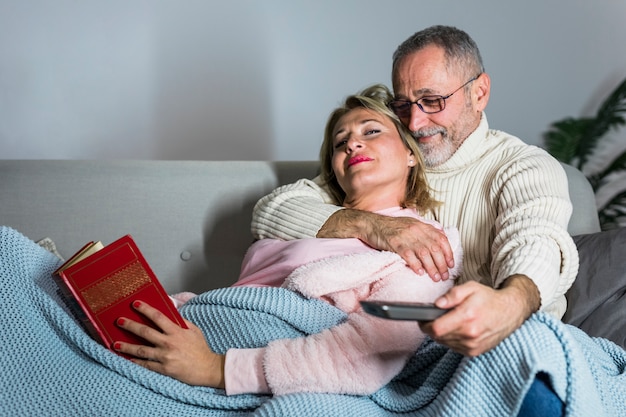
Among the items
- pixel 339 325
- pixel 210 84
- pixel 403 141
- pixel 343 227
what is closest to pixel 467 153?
pixel 403 141

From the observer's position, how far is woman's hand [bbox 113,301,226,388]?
4.32 ft

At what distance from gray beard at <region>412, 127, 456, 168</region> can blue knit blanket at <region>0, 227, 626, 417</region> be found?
638mm

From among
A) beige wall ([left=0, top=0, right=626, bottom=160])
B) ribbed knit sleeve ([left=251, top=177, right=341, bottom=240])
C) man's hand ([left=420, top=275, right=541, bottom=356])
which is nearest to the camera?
man's hand ([left=420, top=275, right=541, bottom=356])

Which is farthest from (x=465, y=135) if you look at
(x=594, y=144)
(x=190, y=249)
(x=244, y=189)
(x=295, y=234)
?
(x=594, y=144)

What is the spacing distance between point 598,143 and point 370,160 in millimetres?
1685

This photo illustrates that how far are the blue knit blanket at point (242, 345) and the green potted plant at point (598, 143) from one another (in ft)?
5.23

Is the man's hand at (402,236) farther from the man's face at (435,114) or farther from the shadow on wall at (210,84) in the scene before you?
the shadow on wall at (210,84)

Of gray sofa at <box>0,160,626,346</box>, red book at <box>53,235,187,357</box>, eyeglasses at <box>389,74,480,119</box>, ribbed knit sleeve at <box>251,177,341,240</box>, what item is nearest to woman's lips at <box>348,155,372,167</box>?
ribbed knit sleeve at <box>251,177,341,240</box>

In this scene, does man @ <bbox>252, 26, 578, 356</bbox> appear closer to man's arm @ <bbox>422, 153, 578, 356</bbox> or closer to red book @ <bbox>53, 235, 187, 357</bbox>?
man's arm @ <bbox>422, 153, 578, 356</bbox>

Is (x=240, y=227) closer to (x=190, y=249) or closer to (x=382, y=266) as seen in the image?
(x=190, y=249)

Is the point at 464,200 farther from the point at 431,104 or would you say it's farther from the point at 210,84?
the point at 210,84

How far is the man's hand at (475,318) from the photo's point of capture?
0.99 metres

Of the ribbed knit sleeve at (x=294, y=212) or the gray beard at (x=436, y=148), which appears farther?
the gray beard at (x=436, y=148)

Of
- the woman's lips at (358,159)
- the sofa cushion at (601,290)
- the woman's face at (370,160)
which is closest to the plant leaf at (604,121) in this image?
the sofa cushion at (601,290)
